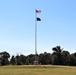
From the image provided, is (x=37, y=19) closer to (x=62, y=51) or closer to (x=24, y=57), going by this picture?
(x=62, y=51)

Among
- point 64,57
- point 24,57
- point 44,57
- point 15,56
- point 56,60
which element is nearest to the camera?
point 56,60

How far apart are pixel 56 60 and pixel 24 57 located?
45168 mm

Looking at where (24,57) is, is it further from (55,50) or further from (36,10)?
(36,10)

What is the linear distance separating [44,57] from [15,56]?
17.0 m

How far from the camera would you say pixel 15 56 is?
120250mm

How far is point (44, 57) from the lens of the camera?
111000 mm

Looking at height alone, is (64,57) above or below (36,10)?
below

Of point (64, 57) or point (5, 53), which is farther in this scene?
point (5, 53)

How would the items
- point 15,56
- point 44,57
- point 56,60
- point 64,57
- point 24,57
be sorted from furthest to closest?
point 24,57 → point 15,56 → point 44,57 → point 64,57 → point 56,60

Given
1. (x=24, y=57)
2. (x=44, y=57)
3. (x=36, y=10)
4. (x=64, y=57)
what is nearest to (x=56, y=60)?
(x=64, y=57)

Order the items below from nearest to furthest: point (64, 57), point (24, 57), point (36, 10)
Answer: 1. point (36, 10)
2. point (64, 57)
3. point (24, 57)

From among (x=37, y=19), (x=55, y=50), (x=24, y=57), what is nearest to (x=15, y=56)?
(x=24, y=57)

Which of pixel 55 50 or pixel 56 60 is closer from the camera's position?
pixel 56 60

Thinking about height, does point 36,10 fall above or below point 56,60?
above
